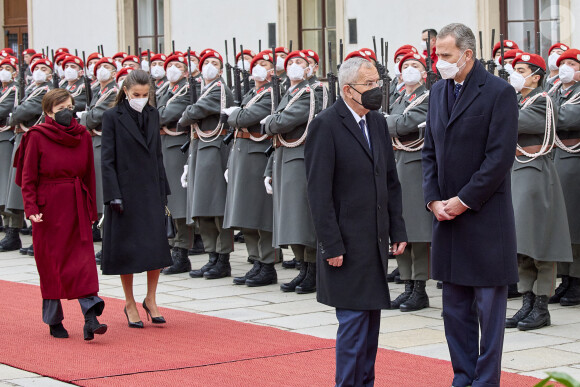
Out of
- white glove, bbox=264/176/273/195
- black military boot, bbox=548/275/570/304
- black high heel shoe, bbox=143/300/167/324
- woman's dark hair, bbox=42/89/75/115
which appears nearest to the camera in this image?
woman's dark hair, bbox=42/89/75/115

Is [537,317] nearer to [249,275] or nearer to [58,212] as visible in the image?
[249,275]

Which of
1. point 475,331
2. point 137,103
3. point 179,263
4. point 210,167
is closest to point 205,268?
point 179,263

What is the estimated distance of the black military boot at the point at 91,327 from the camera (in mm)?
6910

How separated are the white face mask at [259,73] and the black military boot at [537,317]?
3.26m

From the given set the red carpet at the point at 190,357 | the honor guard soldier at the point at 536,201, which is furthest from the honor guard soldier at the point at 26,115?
the honor guard soldier at the point at 536,201

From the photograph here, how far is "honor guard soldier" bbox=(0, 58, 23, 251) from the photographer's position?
40.9 feet

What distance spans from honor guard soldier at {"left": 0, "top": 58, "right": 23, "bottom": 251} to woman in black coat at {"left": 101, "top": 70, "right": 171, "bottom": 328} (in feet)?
17.0

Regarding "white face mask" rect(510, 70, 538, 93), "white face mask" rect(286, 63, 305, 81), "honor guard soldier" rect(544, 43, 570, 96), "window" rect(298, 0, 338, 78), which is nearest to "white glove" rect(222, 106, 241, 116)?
"white face mask" rect(286, 63, 305, 81)

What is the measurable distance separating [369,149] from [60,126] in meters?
2.65

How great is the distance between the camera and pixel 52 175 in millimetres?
7172

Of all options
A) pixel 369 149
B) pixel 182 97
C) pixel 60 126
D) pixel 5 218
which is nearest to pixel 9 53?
pixel 5 218

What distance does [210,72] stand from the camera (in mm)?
9914

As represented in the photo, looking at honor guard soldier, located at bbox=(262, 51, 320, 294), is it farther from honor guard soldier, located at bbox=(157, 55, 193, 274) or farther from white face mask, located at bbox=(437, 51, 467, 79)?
white face mask, located at bbox=(437, 51, 467, 79)

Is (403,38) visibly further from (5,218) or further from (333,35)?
(5,218)
